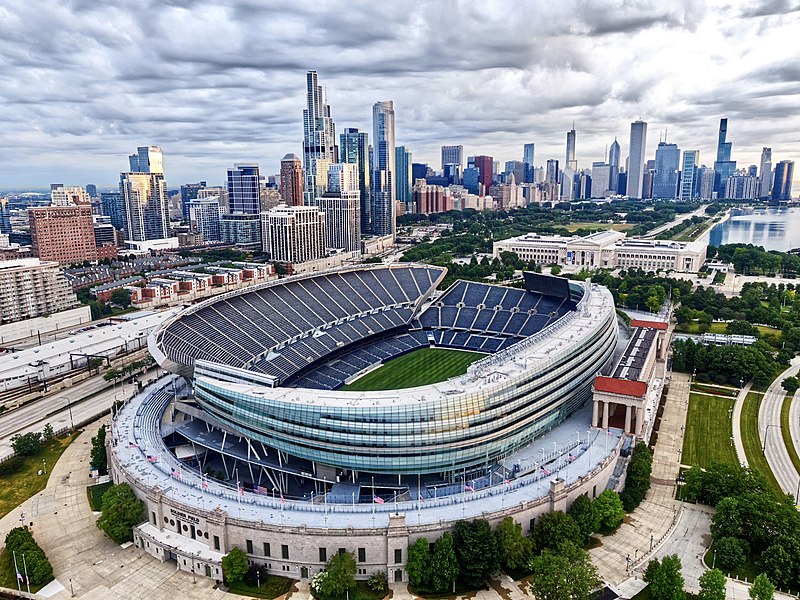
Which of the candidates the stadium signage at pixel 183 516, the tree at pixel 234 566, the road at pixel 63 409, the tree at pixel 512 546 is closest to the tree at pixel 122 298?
the road at pixel 63 409

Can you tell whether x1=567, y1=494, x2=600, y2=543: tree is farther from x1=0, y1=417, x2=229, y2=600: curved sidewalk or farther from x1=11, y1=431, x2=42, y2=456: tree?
x1=11, y1=431, x2=42, y2=456: tree

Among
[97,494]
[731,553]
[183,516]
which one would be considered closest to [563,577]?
[731,553]

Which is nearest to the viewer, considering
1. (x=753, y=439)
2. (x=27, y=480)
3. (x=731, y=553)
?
(x=731, y=553)

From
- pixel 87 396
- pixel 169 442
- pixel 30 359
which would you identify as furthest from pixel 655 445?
pixel 30 359

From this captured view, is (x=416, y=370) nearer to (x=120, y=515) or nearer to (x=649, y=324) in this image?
(x=649, y=324)

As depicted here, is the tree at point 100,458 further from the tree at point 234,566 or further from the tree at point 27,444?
the tree at point 234,566

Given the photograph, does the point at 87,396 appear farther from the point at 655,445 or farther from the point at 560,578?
the point at 655,445

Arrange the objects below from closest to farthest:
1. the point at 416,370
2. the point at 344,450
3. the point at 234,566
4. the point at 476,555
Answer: the point at 476,555 < the point at 234,566 < the point at 344,450 < the point at 416,370
